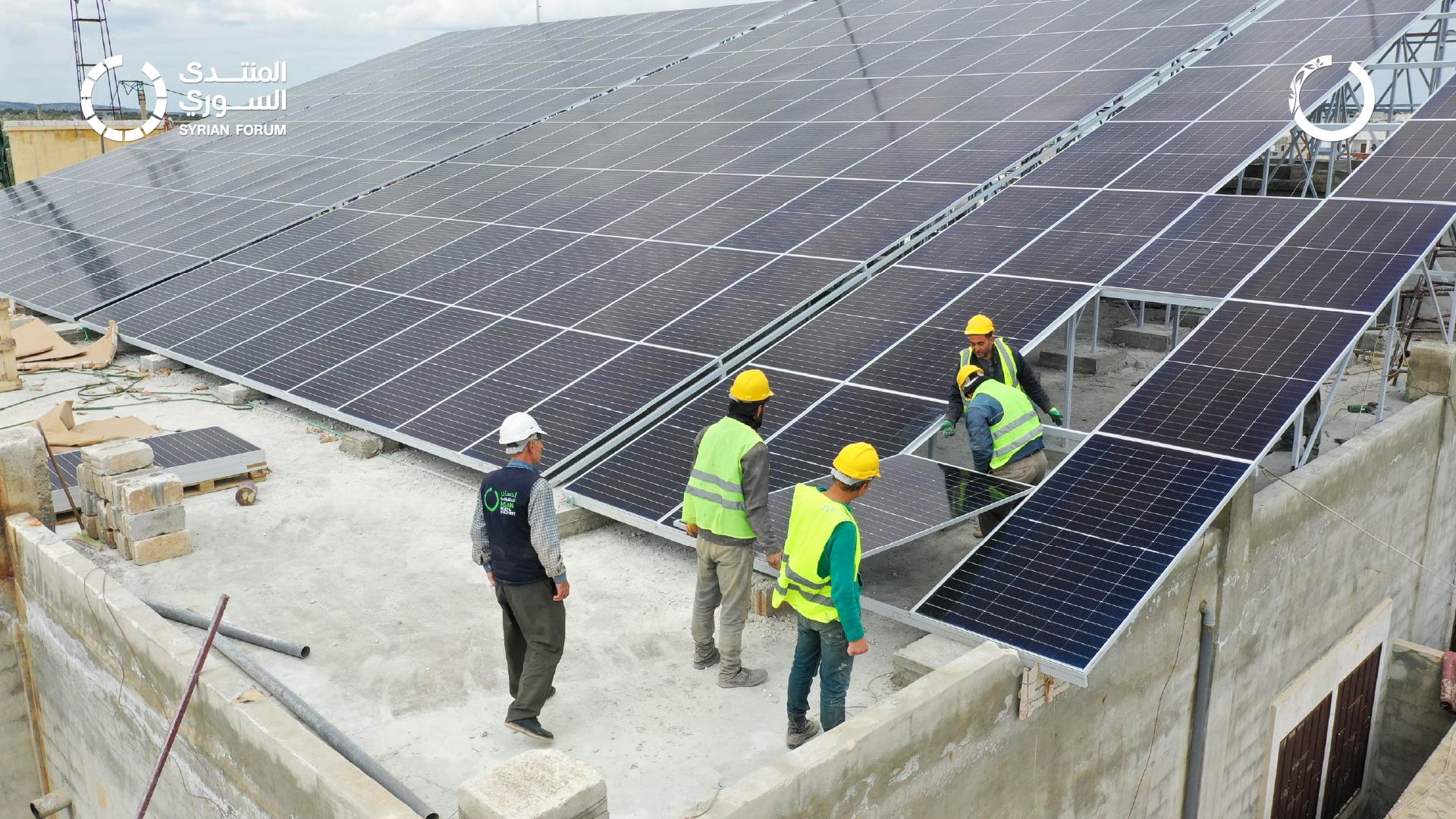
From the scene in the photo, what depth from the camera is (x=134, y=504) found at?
10008mm

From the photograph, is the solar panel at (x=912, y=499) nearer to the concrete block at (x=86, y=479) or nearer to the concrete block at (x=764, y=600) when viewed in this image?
the concrete block at (x=764, y=600)

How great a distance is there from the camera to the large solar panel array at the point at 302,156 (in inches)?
824

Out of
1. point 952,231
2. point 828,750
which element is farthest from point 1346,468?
point 828,750

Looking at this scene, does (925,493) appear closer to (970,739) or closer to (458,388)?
(970,739)

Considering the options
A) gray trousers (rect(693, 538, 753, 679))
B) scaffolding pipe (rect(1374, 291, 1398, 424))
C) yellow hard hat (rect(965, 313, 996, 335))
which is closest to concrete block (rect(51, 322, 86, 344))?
gray trousers (rect(693, 538, 753, 679))

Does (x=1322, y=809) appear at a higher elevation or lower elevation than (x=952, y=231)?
lower

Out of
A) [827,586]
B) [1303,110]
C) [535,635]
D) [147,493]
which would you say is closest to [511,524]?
[535,635]

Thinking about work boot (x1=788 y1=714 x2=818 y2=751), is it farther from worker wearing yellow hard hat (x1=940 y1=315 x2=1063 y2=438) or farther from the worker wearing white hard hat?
worker wearing yellow hard hat (x1=940 y1=315 x2=1063 y2=438)

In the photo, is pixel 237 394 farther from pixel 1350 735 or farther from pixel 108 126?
pixel 108 126

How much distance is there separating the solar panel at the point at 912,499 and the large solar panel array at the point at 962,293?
0.60 m

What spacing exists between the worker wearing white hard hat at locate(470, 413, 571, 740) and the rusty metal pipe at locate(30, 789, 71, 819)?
5671 millimetres

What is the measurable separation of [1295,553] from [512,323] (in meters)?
9.00

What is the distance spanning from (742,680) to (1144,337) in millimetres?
11864

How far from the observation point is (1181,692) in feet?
30.7
